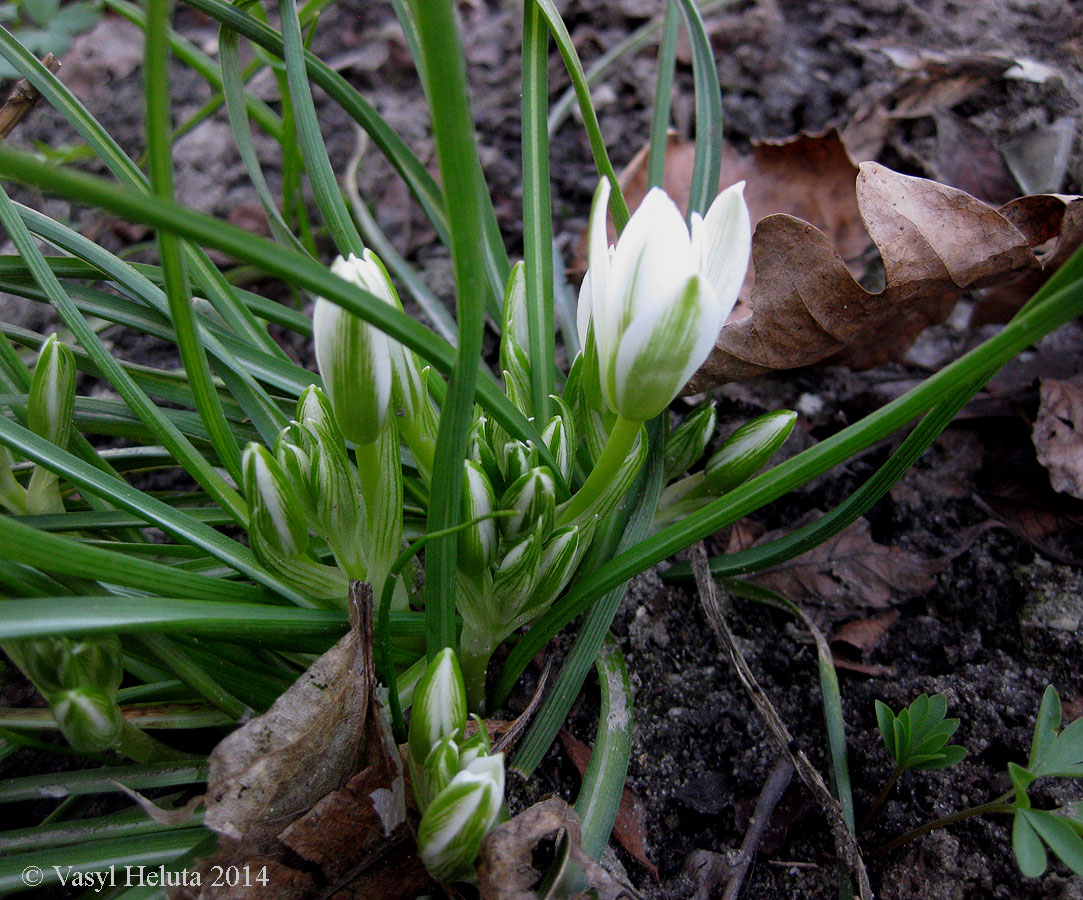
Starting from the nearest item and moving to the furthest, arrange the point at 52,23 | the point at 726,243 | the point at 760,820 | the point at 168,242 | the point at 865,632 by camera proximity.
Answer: the point at 168,242, the point at 726,243, the point at 760,820, the point at 865,632, the point at 52,23

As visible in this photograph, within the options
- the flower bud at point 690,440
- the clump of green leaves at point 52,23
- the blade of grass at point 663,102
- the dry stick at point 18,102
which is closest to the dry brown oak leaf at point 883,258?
the flower bud at point 690,440

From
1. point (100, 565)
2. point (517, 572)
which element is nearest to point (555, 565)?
point (517, 572)

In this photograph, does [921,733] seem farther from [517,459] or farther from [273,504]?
[273,504]

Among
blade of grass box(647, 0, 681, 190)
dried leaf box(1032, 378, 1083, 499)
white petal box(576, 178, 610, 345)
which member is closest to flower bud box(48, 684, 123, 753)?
white petal box(576, 178, 610, 345)

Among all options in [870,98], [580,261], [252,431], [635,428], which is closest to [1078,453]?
[635,428]

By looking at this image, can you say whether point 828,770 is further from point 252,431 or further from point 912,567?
point 252,431
